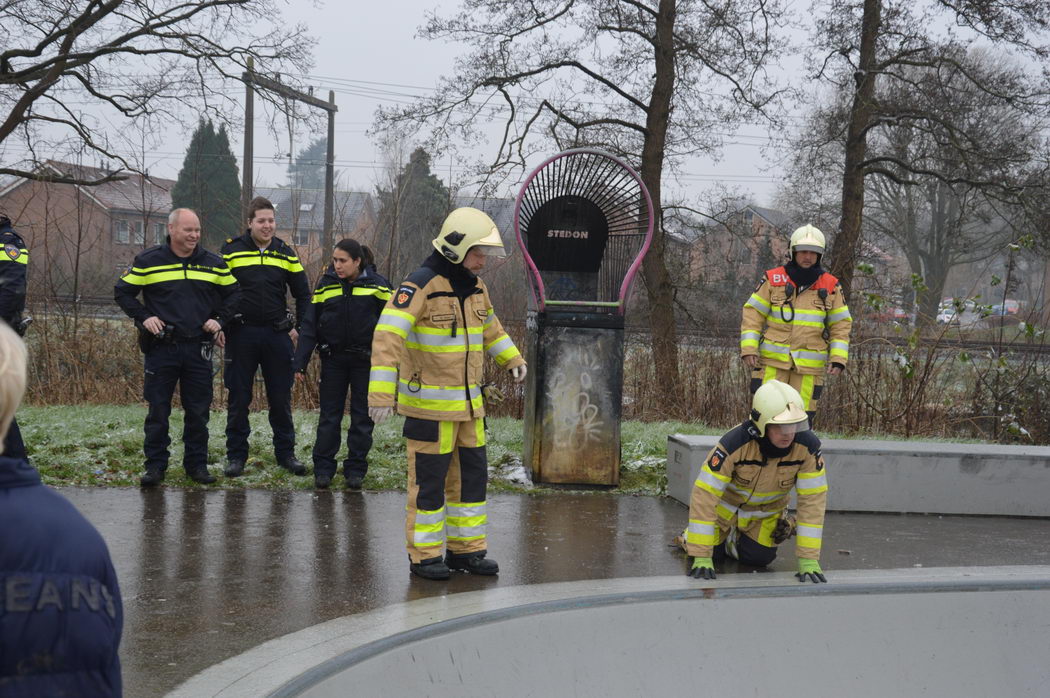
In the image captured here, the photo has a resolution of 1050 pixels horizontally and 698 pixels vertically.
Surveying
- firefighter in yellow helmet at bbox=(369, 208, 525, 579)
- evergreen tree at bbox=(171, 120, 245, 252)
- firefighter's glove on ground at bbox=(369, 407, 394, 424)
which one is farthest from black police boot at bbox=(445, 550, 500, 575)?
evergreen tree at bbox=(171, 120, 245, 252)

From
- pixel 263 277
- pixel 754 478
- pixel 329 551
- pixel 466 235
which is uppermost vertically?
pixel 466 235

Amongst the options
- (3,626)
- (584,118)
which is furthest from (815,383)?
(584,118)

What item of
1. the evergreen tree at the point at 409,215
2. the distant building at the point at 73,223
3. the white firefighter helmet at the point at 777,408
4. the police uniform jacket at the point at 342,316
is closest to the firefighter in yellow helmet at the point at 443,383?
the white firefighter helmet at the point at 777,408

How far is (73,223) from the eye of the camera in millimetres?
15070

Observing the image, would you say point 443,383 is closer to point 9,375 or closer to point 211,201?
point 9,375

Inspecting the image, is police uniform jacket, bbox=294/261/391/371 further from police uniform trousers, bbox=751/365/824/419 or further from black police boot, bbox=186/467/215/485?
police uniform trousers, bbox=751/365/824/419

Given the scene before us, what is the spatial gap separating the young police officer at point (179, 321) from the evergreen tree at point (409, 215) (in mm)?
5240

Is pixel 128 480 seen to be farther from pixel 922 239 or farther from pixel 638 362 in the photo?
pixel 922 239

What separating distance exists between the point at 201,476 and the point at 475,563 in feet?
9.21

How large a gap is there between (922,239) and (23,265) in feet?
102

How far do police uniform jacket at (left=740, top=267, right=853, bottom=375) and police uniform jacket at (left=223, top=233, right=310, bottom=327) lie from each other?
3.52 meters

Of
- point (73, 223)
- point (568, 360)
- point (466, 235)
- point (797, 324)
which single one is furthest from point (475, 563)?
point (73, 223)

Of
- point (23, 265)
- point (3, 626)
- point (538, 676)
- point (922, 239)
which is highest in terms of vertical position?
point (922, 239)

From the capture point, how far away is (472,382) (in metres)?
5.41
